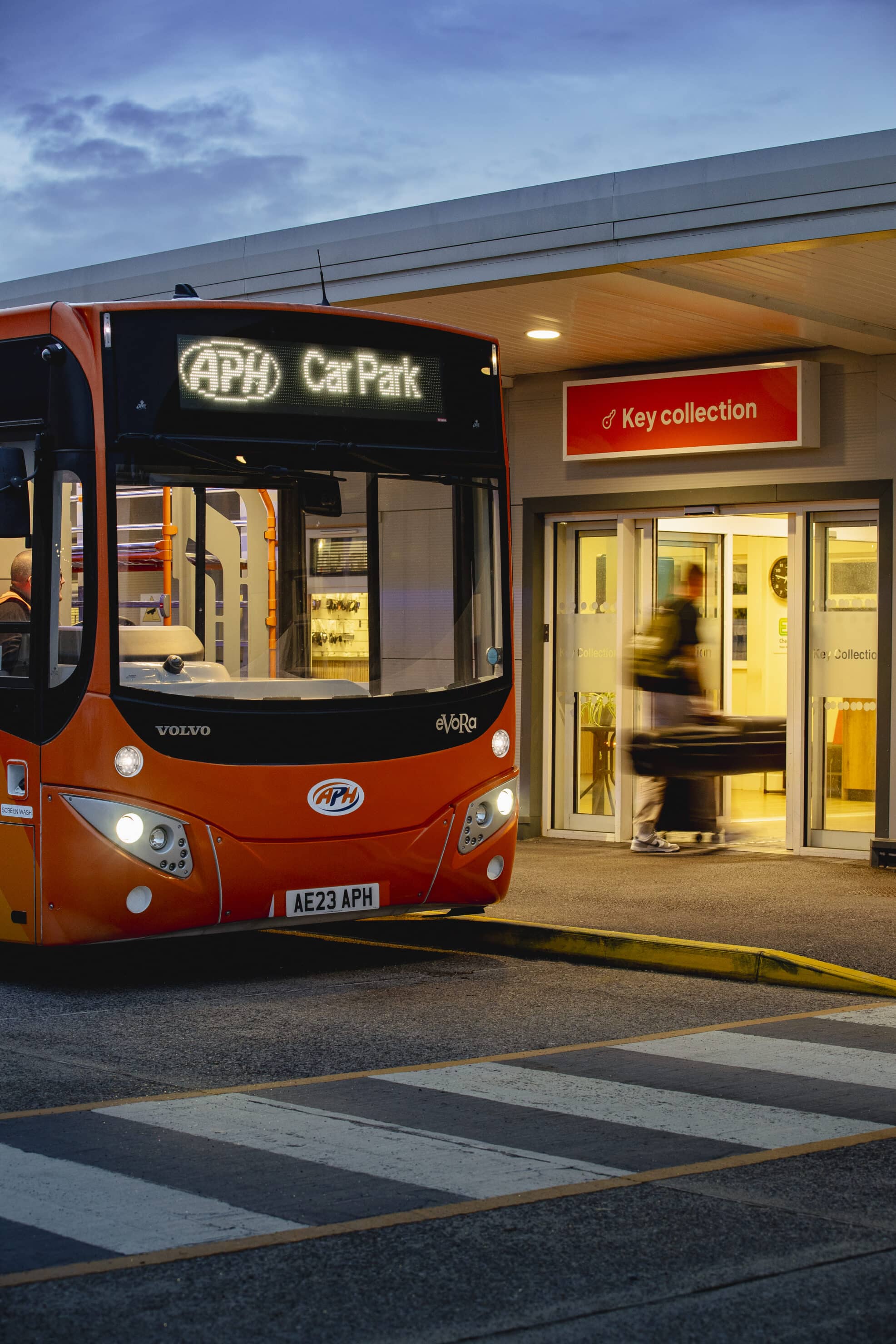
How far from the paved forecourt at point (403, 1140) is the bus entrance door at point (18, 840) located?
2345 millimetres

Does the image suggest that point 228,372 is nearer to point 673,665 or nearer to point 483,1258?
point 483,1258

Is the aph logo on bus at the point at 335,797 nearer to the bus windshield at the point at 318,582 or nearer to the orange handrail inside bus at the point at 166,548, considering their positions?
the bus windshield at the point at 318,582

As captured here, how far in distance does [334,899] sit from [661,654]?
4954 millimetres

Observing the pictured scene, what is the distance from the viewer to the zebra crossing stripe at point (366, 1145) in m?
5.14

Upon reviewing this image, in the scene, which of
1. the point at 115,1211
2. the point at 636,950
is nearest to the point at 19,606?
the point at 636,950

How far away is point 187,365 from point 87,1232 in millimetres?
4887

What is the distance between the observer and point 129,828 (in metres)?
8.23

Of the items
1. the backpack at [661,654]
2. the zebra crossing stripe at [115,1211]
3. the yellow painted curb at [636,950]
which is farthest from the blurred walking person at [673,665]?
the zebra crossing stripe at [115,1211]

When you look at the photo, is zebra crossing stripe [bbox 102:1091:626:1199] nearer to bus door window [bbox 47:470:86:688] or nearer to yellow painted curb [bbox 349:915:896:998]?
bus door window [bbox 47:470:86:688]

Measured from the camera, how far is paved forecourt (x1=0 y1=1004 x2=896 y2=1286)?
4.71m

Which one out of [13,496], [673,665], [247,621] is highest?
[13,496]

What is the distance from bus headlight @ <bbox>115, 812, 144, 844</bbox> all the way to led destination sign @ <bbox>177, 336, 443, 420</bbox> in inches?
78.5

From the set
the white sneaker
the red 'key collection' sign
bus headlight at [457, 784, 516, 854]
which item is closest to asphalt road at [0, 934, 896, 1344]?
bus headlight at [457, 784, 516, 854]

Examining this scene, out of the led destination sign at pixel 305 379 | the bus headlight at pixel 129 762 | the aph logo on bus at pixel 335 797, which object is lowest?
the aph logo on bus at pixel 335 797
